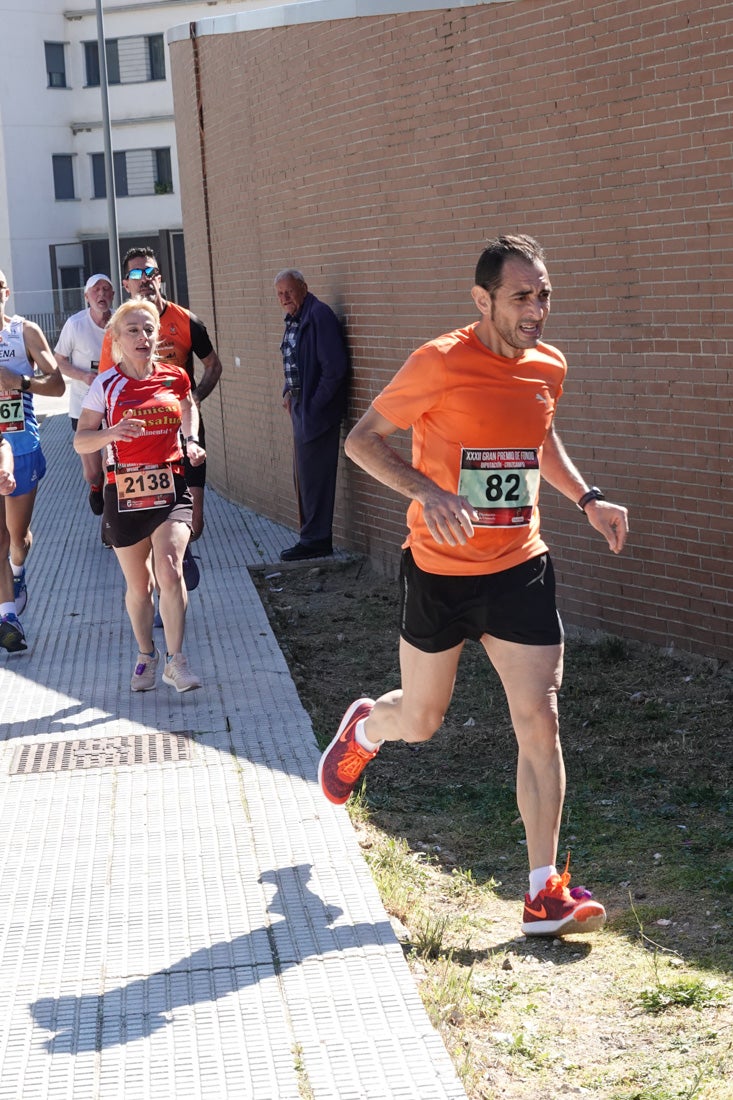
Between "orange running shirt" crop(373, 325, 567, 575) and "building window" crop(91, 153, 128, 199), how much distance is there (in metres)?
52.4

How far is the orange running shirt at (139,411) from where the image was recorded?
22.8 ft

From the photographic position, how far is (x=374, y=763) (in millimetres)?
6641

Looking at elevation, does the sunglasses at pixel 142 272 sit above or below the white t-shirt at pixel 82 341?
above

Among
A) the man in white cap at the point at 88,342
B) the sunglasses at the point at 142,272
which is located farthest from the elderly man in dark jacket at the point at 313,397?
the sunglasses at the point at 142,272

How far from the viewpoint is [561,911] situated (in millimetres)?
4543

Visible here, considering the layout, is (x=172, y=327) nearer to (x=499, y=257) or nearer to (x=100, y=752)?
(x=100, y=752)

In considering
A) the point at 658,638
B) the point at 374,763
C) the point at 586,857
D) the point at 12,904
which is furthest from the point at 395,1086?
the point at 658,638

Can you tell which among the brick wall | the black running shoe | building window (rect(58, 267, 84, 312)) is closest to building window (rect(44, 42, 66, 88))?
building window (rect(58, 267, 84, 312))

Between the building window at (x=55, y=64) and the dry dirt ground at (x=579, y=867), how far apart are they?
51.0 metres

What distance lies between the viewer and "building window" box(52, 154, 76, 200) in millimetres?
55250

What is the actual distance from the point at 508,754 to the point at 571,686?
88 centimetres

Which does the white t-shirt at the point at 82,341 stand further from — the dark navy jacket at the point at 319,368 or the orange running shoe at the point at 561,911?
the orange running shoe at the point at 561,911

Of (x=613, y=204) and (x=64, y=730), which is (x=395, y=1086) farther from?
(x=613, y=204)

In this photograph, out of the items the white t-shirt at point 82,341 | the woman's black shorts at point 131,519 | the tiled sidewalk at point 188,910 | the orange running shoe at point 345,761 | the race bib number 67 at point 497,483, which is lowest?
the tiled sidewalk at point 188,910
